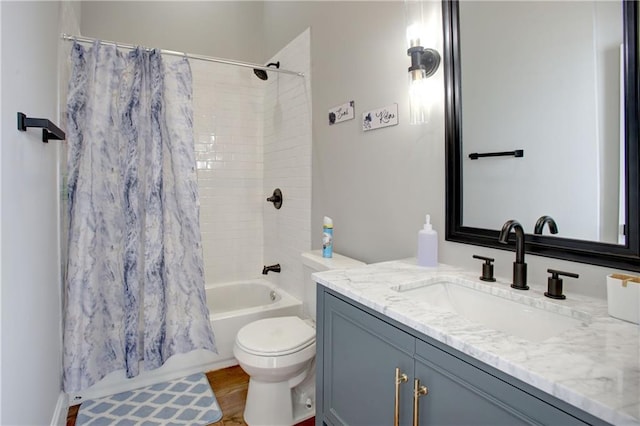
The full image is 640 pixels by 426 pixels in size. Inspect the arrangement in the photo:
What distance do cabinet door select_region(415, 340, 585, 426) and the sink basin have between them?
270mm

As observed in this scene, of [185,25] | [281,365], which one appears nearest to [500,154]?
[281,365]

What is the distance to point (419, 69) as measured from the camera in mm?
1307

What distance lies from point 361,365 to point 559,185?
0.83 metres

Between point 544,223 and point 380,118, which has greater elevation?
point 380,118

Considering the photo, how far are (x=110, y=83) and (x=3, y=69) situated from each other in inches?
39.4

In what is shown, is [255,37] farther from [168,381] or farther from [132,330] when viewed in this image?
[168,381]

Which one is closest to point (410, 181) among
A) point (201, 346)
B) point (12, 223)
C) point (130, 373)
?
point (12, 223)

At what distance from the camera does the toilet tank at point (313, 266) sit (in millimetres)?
1675

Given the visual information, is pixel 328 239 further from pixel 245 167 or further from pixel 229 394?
pixel 245 167

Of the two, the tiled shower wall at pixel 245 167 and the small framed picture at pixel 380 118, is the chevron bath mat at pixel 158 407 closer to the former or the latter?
the tiled shower wall at pixel 245 167

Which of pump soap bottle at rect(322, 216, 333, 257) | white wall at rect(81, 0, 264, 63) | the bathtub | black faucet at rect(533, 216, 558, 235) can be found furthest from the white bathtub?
white wall at rect(81, 0, 264, 63)

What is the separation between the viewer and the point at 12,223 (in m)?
0.93

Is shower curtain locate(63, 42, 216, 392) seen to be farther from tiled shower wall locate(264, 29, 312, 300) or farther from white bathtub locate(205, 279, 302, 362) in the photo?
tiled shower wall locate(264, 29, 312, 300)

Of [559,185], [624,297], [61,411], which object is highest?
[559,185]
